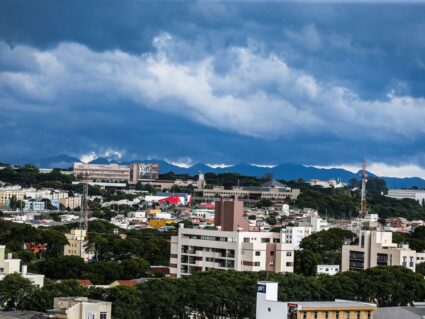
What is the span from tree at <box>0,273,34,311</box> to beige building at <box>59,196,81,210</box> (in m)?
76.8

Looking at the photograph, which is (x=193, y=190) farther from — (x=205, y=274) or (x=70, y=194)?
(x=205, y=274)

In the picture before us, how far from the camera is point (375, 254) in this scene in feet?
131

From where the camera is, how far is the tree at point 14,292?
24.8 metres

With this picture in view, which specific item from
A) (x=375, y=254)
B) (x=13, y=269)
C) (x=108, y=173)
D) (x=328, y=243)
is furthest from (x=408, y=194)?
(x=13, y=269)

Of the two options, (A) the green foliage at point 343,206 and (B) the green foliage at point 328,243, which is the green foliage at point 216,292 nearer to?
(B) the green foliage at point 328,243

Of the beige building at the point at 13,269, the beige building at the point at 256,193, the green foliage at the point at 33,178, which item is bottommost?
the beige building at the point at 13,269

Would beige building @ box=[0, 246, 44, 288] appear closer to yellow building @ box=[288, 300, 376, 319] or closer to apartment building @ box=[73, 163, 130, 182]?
yellow building @ box=[288, 300, 376, 319]

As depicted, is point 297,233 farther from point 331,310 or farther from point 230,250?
point 331,310

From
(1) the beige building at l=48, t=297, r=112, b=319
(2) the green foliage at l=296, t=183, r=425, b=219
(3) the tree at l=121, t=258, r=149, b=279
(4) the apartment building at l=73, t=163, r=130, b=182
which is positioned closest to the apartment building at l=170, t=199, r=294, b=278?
(3) the tree at l=121, t=258, r=149, b=279

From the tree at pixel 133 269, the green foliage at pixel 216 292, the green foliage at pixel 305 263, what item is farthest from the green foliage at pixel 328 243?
the green foliage at pixel 216 292

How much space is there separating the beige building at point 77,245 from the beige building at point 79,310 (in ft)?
88.7

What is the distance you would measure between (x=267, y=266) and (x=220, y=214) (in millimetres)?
3235

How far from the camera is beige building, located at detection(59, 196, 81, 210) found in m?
102

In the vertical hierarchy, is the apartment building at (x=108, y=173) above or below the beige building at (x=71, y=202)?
above
